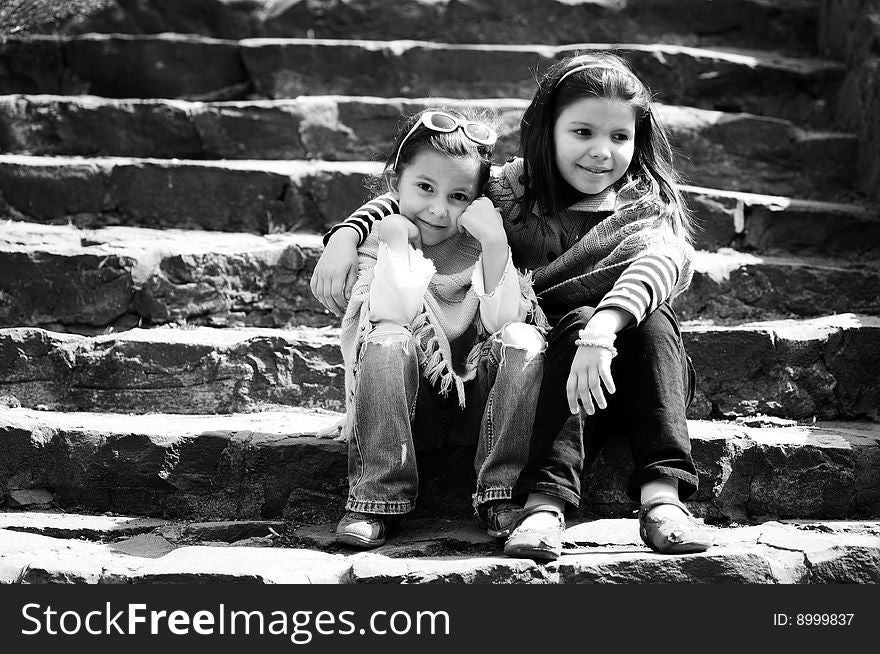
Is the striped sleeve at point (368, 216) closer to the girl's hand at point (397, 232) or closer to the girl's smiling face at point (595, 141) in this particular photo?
the girl's hand at point (397, 232)

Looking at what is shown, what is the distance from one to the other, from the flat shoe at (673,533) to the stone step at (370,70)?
8.12ft

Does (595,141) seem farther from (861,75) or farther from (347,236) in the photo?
(861,75)

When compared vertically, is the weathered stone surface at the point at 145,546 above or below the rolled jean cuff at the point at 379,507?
below

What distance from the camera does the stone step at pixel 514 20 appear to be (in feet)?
14.9

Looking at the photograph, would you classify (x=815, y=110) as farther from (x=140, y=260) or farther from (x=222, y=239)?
A: (x=140, y=260)

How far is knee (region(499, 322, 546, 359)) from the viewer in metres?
2.18

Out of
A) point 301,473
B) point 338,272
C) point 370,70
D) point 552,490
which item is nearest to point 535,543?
point 552,490

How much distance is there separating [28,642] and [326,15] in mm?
3421

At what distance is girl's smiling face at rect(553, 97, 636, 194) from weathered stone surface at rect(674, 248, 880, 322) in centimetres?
84

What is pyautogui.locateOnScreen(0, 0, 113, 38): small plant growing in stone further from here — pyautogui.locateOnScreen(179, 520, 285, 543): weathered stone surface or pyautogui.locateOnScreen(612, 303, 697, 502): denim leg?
pyautogui.locateOnScreen(612, 303, 697, 502): denim leg

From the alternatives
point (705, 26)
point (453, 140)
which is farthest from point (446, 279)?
point (705, 26)

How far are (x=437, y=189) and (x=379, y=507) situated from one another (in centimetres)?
77

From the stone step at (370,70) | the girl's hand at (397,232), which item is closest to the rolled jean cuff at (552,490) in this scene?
the girl's hand at (397,232)

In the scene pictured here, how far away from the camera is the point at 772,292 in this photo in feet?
10.3
